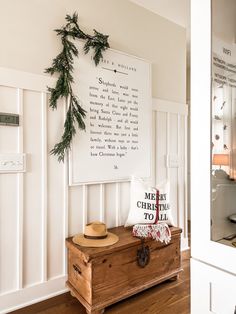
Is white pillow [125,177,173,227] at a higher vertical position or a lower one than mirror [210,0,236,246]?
lower

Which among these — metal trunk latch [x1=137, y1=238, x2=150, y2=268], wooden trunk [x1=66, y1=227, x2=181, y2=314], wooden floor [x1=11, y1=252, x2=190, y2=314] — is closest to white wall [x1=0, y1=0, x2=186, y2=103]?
wooden trunk [x1=66, y1=227, x2=181, y2=314]

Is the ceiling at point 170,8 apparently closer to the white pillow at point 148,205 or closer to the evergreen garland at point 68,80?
the evergreen garland at point 68,80

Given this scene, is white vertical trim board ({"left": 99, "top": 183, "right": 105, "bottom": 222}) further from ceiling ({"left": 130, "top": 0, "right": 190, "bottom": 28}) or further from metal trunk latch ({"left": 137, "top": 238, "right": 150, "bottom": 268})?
ceiling ({"left": 130, "top": 0, "right": 190, "bottom": 28})

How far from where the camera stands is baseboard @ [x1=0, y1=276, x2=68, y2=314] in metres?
1.66

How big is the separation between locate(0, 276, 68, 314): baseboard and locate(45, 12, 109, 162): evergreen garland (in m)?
0.91

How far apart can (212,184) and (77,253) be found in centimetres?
126

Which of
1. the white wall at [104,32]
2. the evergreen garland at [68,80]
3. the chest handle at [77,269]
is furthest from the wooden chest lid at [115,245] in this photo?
the white wall at [104,32]

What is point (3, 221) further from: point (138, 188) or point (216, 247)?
point (216, 247)

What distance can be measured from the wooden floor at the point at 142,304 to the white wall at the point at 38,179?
3.2 inches

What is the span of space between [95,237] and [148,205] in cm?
49

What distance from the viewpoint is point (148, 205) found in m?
1.98

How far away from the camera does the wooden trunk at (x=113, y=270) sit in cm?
161

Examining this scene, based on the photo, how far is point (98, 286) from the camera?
1.62 meters

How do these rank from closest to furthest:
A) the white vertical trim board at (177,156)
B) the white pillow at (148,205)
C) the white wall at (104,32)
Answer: the white wall at (104,32) → the white pillow at (148,205) → the white vertical trim board at (177,156)
